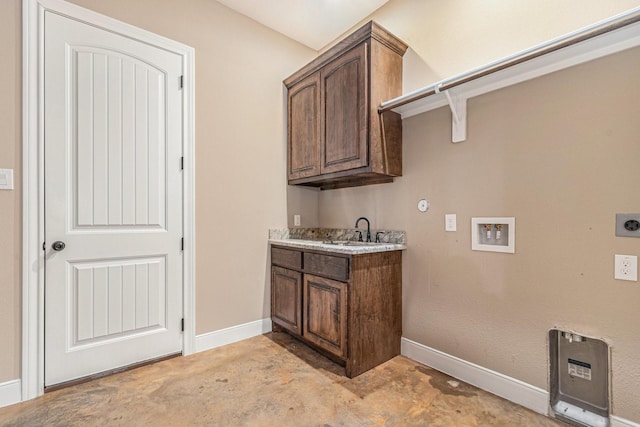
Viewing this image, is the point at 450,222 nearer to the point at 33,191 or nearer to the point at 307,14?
the point at 307,14

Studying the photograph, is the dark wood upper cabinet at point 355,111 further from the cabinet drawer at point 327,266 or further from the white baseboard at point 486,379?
the white baseboard at point 486,379

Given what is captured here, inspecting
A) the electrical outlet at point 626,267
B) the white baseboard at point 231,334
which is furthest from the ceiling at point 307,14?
the white baseboard at point 231,334

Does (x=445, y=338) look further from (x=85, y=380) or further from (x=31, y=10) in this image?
(x=31, y=10)

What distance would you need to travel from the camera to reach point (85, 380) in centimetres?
204

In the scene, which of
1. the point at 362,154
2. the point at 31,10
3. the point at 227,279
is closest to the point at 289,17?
the point at 362,154

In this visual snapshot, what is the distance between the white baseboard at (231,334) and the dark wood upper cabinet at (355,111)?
1.52 meters

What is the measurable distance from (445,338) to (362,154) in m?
1.52

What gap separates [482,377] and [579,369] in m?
0.53

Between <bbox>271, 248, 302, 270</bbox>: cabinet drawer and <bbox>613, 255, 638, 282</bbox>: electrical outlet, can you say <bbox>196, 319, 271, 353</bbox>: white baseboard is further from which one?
<bbox>613, 255, 638, 282</bbox>: electrical outlet

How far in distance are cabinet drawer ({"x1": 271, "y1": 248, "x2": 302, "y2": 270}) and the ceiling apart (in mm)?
2233

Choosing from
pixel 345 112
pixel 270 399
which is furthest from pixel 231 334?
pixel 345 112

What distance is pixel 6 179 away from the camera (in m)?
1.81

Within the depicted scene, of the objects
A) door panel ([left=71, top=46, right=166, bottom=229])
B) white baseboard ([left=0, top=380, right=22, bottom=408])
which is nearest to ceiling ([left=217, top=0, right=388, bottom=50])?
door panel ([left=71, top=46, right=166, bottom=229])

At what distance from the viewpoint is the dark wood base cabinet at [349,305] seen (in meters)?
2.11
